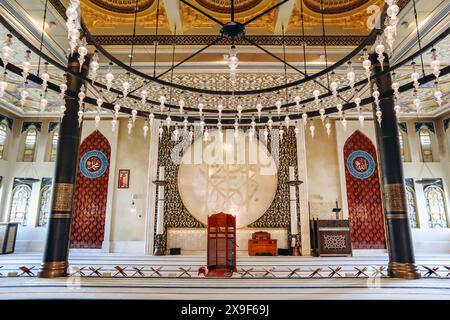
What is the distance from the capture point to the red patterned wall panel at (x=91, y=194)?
8.84m

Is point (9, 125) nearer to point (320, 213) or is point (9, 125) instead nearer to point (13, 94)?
point (13, 94)

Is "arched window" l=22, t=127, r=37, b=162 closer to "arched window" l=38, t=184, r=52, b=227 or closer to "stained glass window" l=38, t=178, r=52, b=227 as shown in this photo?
"stained glass window" l=38, t=178, r=52, b=227

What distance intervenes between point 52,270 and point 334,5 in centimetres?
691

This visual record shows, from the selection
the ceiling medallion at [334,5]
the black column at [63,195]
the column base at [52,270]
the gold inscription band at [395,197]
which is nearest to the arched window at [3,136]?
the black column at [63,195]

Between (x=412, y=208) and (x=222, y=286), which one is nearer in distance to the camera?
(x=222, y=286)

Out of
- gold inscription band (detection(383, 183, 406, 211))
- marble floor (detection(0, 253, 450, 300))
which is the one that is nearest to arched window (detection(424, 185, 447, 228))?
marble floor (detection(0, 253, 450, 300))

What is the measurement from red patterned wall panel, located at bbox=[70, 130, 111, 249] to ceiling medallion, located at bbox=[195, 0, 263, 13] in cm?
634

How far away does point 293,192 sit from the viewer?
8.97 metres

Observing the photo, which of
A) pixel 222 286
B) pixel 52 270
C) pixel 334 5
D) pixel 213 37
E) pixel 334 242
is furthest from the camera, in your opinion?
pixel 334 242

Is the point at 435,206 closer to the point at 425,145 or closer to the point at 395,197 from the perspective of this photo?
the point at 425,145

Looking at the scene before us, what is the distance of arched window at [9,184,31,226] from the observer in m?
9.12

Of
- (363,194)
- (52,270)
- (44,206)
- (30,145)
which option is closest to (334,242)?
(363,194)

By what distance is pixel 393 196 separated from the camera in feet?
15.1

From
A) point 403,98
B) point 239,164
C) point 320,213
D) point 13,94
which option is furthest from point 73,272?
point 403,98
